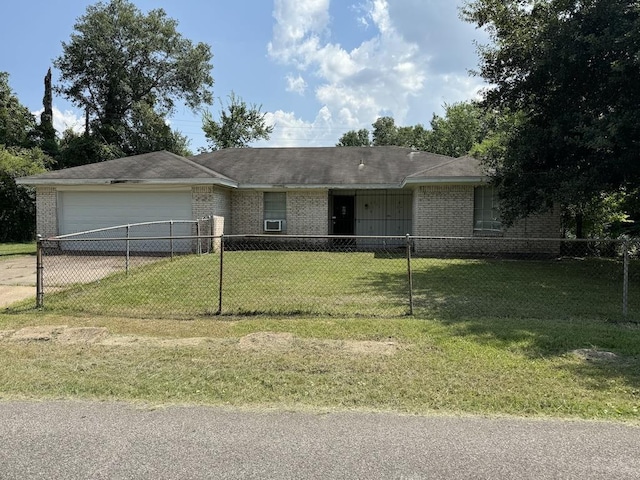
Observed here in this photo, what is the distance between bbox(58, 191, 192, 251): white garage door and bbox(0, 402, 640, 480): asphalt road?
13467mm

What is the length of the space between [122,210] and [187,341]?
42.1ft

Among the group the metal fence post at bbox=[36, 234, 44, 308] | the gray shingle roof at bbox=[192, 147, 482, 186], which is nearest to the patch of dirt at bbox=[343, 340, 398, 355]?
the metal fence post at bbox=[36, 234, 44, 308]

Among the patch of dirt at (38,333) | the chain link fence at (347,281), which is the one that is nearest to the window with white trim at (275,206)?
the chain link fence at (347,281)

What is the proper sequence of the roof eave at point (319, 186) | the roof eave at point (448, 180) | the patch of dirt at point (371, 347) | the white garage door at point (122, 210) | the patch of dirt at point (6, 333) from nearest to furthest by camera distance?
1. the patch of dirt at point (371, 347)
2. the patch of dirt at point (6, 333)
3. the roof eave at point (448, 180)
4. the white garage door at point (122, 210)
5. the roof eave at point (319, 186)

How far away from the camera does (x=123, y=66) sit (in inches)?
1481

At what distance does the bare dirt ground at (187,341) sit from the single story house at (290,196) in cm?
1043

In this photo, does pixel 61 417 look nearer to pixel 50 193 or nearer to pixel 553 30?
pixel 553 30

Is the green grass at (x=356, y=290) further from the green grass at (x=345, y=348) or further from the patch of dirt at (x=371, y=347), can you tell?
the patch of dirt at (x=371, y=347)

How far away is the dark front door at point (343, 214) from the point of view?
67.9 feet

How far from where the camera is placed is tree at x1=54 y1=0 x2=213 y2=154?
120 feet

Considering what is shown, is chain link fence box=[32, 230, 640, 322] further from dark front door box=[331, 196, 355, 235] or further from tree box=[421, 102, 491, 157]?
tree box=[421, 102, 491, 157]

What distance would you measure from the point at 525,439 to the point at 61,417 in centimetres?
356

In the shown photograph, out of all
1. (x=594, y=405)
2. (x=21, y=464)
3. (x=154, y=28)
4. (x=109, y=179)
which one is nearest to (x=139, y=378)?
(x=21, y=464)

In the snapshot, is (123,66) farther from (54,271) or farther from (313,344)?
(313,344)
